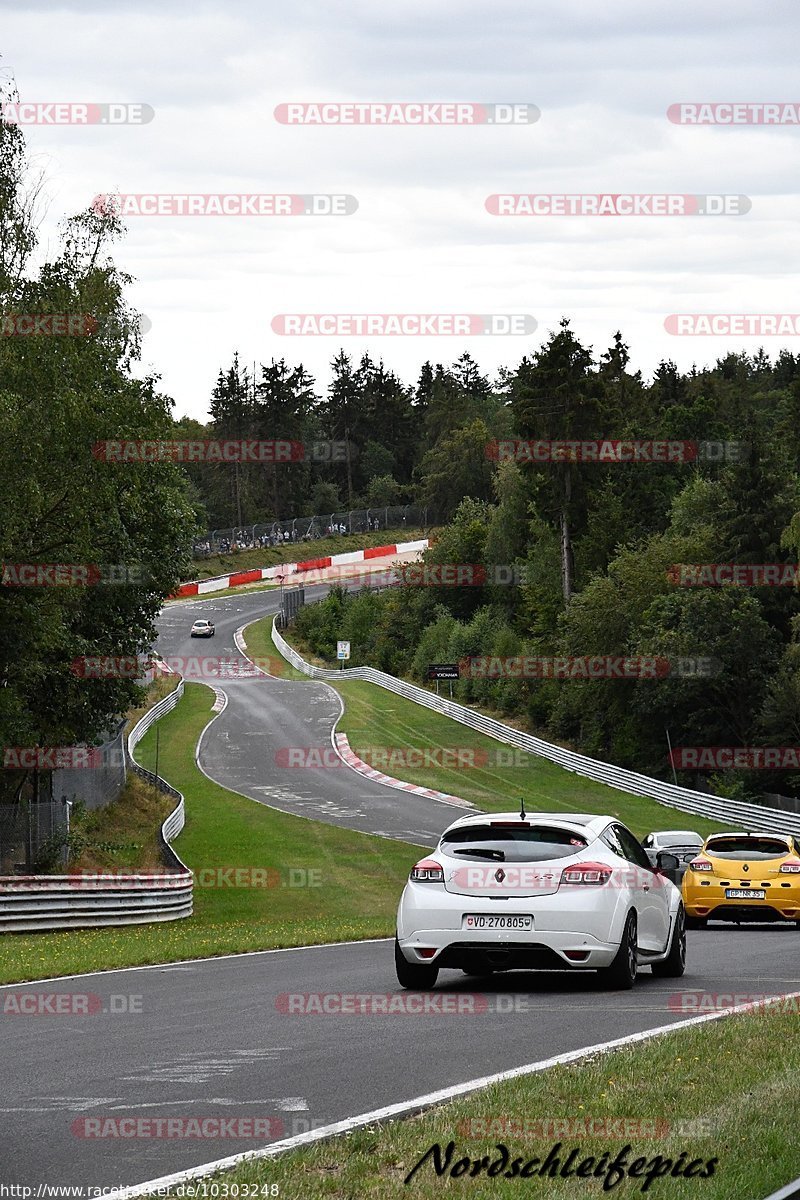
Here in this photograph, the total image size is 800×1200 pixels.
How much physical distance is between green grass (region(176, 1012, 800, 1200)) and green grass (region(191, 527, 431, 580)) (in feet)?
393

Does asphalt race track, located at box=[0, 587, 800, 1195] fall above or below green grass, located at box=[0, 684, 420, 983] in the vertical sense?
above

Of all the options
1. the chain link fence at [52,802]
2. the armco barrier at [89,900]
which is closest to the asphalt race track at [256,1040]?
the armco barrier at [89,900]

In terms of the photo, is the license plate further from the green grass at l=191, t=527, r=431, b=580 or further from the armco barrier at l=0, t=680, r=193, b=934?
the green grass at l=191, t=527, r=431, b=580

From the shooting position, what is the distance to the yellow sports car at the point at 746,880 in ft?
72.3

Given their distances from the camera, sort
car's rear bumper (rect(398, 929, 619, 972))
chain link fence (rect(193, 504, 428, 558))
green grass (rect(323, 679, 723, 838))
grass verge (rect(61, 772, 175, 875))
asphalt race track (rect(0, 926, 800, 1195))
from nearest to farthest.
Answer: asphalt race track (rect(0, 926, 800, 1195)) → car's rear bumper (rect(398, 929, 619, 972)) → grass verge (rect(61, 772, 175, 875)) → green grass (rect(323, 679, 723, 838)) → chain link fence (rect(193, 504, 428, 558))

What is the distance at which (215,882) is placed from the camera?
38.0 metres

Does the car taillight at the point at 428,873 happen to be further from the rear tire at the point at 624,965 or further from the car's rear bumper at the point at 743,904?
the car's rear bumper at the point at 743,904

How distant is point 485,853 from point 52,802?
24.8 metres

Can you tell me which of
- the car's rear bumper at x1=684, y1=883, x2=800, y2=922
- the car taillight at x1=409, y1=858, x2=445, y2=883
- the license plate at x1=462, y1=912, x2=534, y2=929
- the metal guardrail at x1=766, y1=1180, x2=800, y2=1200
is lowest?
the car's rear bumper at x1=684, y1=883, x2=800, y2=922

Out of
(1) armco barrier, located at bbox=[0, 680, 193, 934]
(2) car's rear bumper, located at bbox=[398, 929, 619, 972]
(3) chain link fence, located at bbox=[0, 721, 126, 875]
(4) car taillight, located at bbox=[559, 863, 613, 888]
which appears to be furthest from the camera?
(3) chain link fence, located at bbox=[0, 721, 126, 875]

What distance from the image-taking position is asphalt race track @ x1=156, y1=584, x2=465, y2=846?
160 feet

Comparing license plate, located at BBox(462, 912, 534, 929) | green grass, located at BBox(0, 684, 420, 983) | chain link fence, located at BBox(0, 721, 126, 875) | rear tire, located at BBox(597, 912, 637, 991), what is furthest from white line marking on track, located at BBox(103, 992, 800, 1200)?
chain link fence, located at BBox(0, 721, 126, 875)

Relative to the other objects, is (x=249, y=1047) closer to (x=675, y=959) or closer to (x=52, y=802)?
(x=675, y=959)

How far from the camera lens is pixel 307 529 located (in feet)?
467
